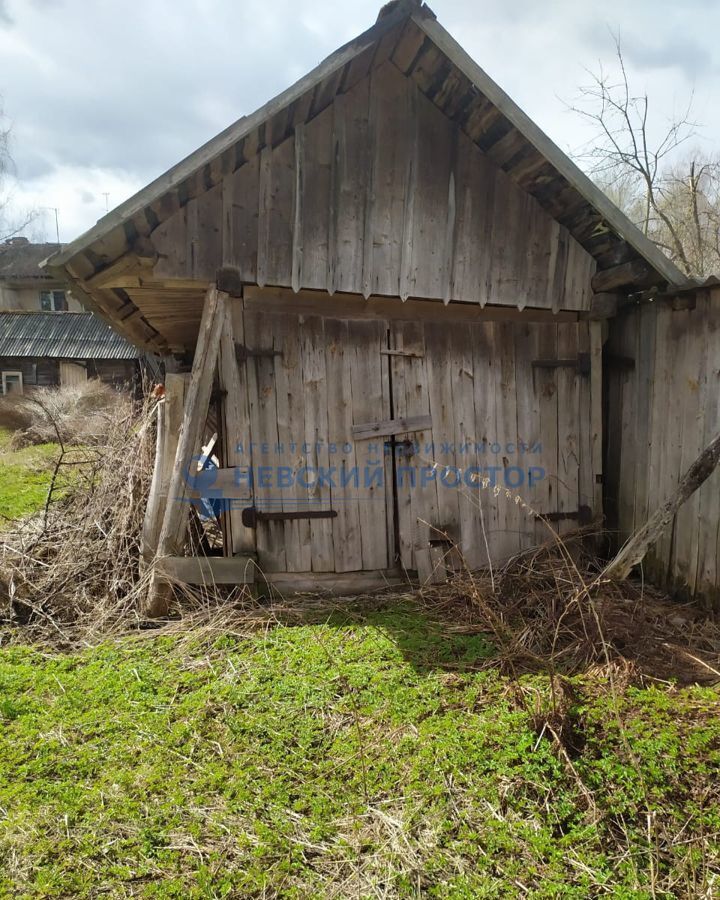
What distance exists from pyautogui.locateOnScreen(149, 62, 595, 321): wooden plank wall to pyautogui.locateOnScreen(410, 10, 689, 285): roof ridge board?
568 millimetres

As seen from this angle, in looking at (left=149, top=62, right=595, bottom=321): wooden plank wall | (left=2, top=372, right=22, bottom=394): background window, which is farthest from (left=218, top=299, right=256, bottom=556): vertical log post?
(left=2, top=372, right=22, bottom=394): background window

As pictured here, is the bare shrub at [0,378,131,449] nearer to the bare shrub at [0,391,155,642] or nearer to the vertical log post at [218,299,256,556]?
the bare shrub at [0,391,155,642]

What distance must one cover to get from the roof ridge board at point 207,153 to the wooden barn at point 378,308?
15 millimetres

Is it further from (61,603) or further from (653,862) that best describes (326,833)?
(61,603)

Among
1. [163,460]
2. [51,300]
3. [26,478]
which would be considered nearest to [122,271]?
[163,460]

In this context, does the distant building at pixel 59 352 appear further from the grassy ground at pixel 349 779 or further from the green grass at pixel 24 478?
the grassy ground at pixel 349 779

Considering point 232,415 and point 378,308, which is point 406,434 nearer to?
point 378,308

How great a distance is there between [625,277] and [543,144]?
1368mm

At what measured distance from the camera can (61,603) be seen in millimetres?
4578

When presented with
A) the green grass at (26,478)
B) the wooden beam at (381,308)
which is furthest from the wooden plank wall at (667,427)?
the green grass at (26,478)

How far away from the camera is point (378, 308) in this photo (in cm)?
490

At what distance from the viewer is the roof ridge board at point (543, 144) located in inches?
160

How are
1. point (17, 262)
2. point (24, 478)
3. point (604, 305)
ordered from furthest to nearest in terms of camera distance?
point (17, 262) < point (24, 478) < point (604, 305)

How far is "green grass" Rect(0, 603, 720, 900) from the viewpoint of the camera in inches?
86.8
